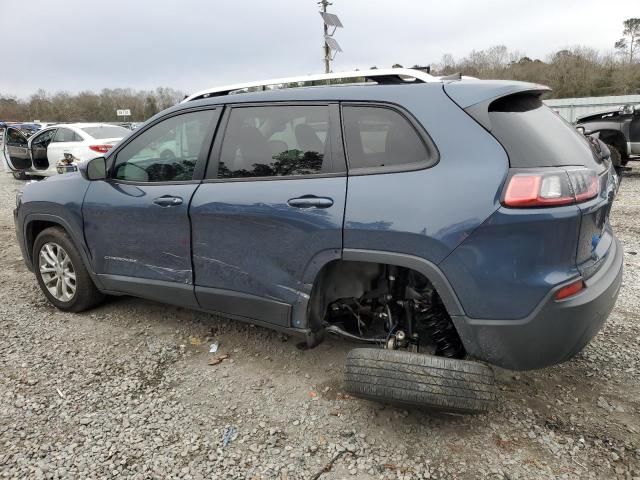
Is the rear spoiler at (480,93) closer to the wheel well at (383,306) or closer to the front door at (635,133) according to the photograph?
the wheel well at (383,306)

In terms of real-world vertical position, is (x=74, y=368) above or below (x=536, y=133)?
below

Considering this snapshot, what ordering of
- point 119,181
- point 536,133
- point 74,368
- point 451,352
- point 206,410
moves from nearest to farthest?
point 536,133 → point 451,352 → point 206,410 → point 74,368 → point 119,181

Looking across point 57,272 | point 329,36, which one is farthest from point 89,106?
point 57,272

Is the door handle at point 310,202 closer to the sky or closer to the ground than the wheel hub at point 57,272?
closer to the sky

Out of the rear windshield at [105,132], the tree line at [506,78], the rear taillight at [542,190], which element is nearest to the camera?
the rear taillight at [542,190]

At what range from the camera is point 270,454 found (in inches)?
92.8

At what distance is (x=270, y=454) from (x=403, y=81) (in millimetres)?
2109

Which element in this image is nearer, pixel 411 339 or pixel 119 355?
pixel 411 339

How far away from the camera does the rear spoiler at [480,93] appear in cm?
225

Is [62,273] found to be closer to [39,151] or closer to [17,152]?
[39,151]

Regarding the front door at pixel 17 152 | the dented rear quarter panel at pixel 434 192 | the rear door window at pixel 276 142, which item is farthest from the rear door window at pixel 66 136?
the dented rear quarter panel at pixel 434 192

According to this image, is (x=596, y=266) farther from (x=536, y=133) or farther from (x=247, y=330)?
(x=247, y=330)

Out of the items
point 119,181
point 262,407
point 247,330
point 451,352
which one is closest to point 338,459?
point 262,407

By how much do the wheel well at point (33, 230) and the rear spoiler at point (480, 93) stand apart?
11.4ft
